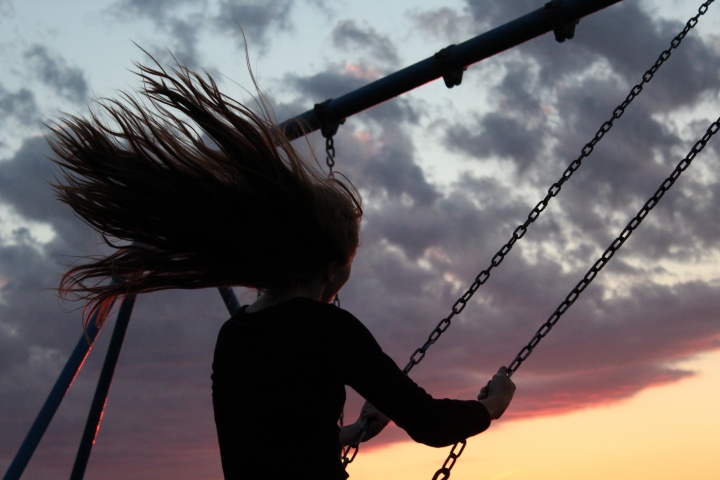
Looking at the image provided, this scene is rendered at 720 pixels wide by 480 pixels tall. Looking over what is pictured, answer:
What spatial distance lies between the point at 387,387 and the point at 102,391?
469 centimetres

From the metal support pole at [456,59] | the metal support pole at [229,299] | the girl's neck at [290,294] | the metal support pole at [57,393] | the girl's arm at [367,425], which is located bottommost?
the girl's arm at [367,425]

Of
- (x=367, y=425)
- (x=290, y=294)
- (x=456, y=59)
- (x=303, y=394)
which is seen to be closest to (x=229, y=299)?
(x=456, y=59)

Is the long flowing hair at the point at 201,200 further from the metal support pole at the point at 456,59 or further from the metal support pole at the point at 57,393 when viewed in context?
the metal support pole at the point at 57,393

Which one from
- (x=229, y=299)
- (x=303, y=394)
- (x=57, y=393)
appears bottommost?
(x=303, y=394)

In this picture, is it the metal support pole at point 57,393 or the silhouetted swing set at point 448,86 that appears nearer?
the silhouetted swing set at point 448,86

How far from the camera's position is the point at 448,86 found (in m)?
Result: 5.75

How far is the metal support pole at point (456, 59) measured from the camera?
5.31m

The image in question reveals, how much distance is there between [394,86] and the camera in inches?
233

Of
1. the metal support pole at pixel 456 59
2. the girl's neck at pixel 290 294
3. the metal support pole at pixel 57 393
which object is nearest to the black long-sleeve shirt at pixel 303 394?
the girl's neck at pixel 290 294

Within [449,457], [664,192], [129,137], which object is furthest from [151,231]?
[664,192]

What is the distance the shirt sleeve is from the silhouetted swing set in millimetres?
1067

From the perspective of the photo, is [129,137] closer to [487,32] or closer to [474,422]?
[474,422]

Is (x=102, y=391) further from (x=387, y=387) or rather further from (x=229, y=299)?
(x=387, y=387)

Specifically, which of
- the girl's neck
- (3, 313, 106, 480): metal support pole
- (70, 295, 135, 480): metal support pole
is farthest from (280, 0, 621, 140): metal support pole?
the girl's neck
